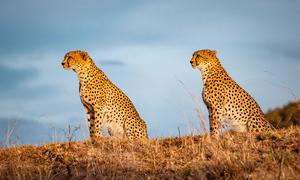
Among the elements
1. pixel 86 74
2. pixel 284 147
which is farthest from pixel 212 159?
pixel 86 74

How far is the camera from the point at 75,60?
8141mm

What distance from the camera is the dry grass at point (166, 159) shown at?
4910mm

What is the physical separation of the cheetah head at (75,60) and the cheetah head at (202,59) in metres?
1.62

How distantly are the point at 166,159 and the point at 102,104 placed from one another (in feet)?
8.15

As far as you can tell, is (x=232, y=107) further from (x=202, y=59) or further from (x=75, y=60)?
(x=75, y=60)

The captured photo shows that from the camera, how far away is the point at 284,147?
5555 millimetres

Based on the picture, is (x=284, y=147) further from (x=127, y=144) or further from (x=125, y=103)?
(x=125, y=103)

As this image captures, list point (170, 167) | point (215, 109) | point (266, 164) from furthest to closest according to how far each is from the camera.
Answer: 1. point (215, 109)
2. point (170, 167)
3. point (266, 164)

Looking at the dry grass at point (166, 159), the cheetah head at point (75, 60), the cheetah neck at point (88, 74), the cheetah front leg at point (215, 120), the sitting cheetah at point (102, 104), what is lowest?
the dry grass at point (166, 159)

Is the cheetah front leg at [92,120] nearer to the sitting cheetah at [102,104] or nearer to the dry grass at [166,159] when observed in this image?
the sitting cheetah at [102,104]

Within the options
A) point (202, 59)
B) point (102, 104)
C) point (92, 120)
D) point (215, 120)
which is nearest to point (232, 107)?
point (215, 120)

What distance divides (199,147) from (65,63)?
309 cm

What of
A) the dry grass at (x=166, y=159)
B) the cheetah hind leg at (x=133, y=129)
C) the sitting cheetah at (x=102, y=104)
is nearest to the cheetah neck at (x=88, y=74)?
the sitting cheetah at (x=102, y=104)

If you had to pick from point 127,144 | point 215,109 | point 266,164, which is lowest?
point 266,164
